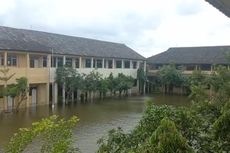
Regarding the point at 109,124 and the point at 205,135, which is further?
the point at 109,124

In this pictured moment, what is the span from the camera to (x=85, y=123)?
2123 centimetres

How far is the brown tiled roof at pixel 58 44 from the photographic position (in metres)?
27.6

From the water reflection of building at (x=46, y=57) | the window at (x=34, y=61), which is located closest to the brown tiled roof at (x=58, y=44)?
the water reflection of building at (x=46, y=57)

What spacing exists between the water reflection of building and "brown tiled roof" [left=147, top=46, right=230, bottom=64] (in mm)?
7541

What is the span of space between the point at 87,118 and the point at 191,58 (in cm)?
2418

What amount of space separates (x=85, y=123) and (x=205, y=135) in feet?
50.5

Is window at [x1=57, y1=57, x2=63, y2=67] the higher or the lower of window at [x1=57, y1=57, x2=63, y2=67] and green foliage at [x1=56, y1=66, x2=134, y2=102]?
the higher

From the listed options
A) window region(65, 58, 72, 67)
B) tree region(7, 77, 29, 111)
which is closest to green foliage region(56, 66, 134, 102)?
window region(65, 58, 72, 67)

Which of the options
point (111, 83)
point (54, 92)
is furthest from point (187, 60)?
point (54, 92)

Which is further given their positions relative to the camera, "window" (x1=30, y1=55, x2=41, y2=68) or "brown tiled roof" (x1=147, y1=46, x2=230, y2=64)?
"brown tiled roof" (x1=147, y1=46, x2=230, y2=64)

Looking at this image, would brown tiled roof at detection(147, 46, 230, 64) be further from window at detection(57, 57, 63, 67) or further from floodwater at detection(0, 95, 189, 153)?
window at detection(57, 57, 63, 67)

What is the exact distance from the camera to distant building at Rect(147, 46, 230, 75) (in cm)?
4234

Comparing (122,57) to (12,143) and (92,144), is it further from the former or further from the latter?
(12,143)

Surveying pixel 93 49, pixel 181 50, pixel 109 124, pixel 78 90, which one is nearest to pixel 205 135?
pixel 109 124
